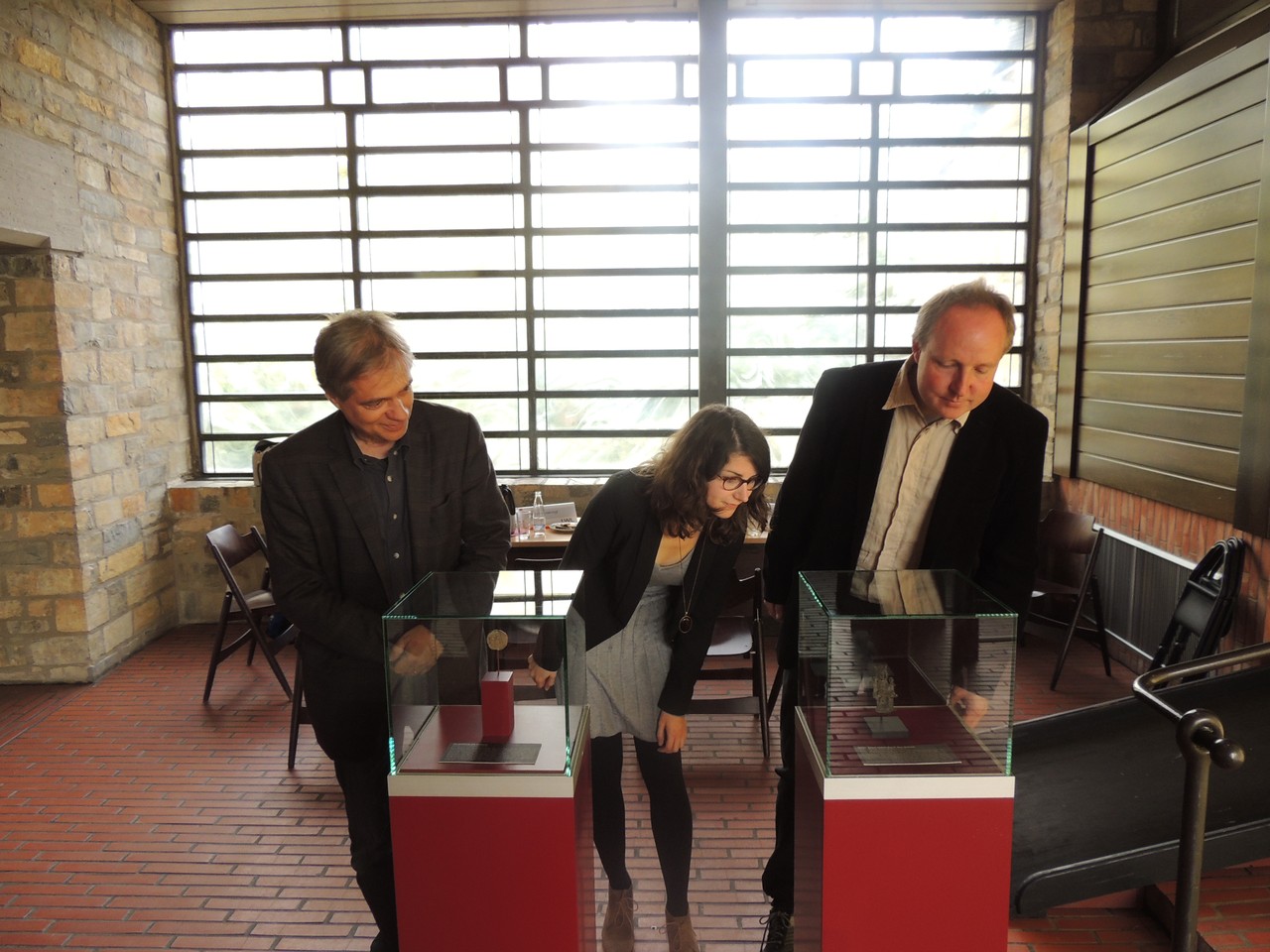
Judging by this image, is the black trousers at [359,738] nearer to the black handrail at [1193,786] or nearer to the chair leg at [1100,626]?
the black handrail at [1193,786]

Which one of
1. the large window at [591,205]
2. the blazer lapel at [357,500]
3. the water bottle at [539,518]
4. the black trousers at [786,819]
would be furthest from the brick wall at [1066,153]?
the blazer lapel at [357,500]

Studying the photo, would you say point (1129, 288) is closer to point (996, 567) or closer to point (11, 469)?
point (996, 567)

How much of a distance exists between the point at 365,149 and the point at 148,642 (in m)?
3.73

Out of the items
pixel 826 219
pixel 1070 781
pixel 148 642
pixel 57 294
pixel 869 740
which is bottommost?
pixel 148 642

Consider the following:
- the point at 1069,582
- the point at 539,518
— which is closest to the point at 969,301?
the point at 539,518

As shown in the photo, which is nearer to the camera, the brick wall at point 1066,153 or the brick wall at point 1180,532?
the brick wall at point 1180,532

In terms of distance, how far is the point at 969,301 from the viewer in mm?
1912

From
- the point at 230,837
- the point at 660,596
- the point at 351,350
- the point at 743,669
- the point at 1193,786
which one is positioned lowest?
the point at 230,837

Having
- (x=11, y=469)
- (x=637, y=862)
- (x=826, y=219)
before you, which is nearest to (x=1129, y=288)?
(x=826, y=219)

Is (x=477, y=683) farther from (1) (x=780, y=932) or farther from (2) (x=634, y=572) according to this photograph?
(1) (x=780, y=932)

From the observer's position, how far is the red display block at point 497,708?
1.74m

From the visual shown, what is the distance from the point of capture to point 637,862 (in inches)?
126

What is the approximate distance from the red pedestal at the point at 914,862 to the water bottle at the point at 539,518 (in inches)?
148

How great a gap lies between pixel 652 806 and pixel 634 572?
74 cm
